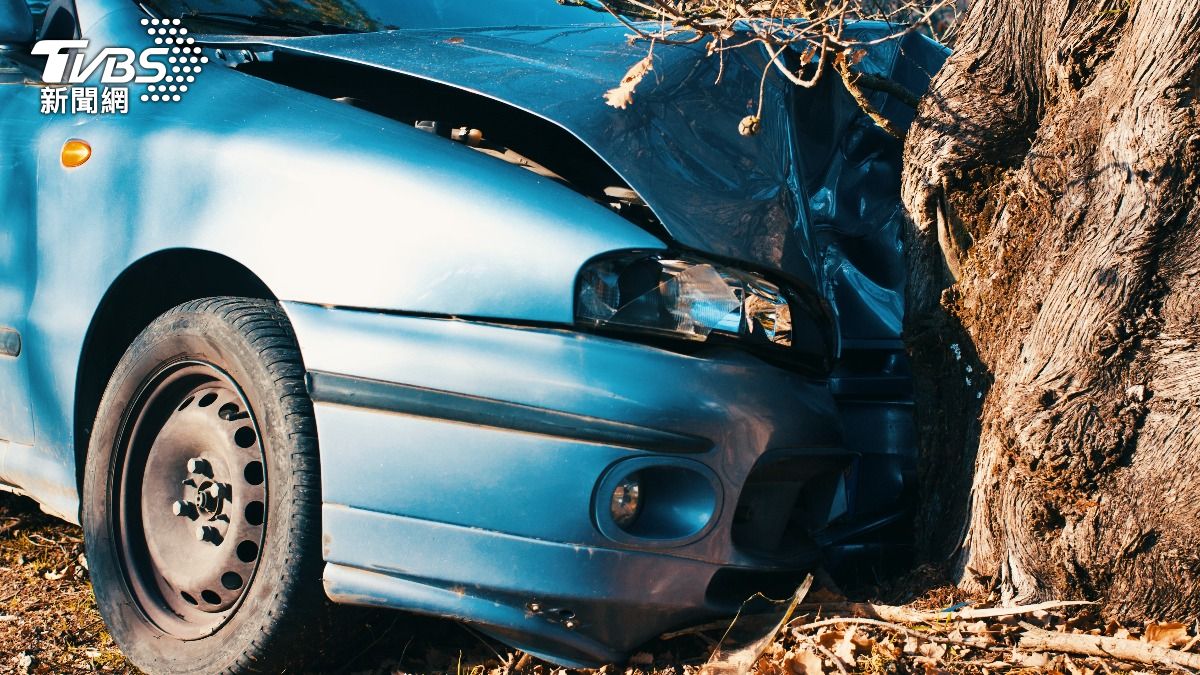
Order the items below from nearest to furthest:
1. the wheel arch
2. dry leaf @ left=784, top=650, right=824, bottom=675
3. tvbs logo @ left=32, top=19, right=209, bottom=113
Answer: dry leaf @ left=784, top=650, right=824, bottom=675
the wheel arch
tvbs logo @ left=32, top=19, right=209, bottom=113

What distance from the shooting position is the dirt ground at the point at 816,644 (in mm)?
2289

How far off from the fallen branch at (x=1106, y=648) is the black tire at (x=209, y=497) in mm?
1446

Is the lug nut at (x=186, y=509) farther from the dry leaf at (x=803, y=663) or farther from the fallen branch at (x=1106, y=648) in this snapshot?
the fallen branch at (x=1106, y=648)

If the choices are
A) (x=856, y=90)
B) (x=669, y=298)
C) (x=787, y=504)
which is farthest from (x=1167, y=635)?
(x=856, y=90)

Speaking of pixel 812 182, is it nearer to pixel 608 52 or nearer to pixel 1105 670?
pixel 608 52

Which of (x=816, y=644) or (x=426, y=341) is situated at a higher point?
(x=426, y=341)

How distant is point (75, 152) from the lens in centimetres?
286

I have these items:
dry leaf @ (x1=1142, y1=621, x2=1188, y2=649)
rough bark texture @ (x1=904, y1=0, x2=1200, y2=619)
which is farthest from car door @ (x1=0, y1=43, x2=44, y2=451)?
dry leaf @ (x1=1142, y1=621, x2=1188, y2=649)

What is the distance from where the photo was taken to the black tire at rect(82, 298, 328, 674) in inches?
93.2

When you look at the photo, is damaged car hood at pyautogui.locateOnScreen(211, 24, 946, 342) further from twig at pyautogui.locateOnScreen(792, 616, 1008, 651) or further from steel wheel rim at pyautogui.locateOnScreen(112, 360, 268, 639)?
steel wheel rim at pyautogui.locateOnScreen(112, 360, 268, 639)

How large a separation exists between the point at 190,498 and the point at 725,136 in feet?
4.70

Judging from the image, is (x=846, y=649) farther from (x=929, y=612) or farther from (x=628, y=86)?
(x=628, y=86)

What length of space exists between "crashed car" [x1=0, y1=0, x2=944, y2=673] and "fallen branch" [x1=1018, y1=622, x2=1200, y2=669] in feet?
1.68

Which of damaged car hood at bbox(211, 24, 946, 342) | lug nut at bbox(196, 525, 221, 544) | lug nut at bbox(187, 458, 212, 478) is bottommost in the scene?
lug nut at bbox(196, 525, 221, 544)
